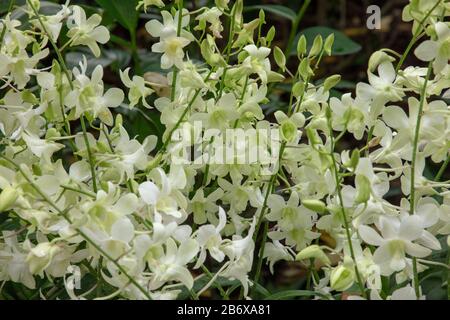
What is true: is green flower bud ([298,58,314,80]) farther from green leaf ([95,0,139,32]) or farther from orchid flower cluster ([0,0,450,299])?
green leaf ([95,0,139,32])

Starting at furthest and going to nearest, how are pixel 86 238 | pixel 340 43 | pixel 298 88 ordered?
pixel 340 43, pixel 298 88, pixel 86 238

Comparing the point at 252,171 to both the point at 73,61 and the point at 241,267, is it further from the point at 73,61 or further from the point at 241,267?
the point at 73,61

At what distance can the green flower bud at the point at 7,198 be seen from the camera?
595mm

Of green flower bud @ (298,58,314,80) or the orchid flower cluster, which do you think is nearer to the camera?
the orchid flower cluster

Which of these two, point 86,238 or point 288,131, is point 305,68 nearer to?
point 288,131

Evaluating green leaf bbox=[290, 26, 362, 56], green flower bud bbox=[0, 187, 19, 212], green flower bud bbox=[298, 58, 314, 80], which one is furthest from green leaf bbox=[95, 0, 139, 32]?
green flower bud bbox=[0, 187, 19, 212]

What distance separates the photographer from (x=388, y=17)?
7.46 ft

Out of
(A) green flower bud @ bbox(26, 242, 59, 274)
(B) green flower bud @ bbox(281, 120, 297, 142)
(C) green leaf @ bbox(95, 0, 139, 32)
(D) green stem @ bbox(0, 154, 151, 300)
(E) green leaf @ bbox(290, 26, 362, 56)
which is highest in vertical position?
(B) green flower bud @ bbox(281, 120, 297, 142)

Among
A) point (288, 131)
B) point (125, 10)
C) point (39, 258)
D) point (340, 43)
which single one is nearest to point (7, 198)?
point (39, 258)

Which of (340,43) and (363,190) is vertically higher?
(363,190)

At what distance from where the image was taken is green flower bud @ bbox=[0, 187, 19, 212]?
595 mm

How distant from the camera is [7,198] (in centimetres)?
60

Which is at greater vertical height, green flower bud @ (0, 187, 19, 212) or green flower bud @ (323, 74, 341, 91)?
green flower bud @ (323, 74, 341, 91)

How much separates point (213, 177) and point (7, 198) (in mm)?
228
